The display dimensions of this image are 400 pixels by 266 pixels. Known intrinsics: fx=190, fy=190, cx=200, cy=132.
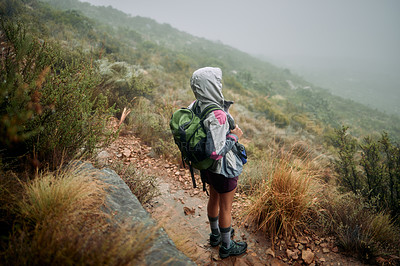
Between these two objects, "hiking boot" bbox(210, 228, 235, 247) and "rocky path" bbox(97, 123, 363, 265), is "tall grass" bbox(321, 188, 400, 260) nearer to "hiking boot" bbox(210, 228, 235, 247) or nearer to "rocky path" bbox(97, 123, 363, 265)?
"rocky path" bbox(97, 123, 363, 265)

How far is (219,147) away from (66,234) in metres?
1.25

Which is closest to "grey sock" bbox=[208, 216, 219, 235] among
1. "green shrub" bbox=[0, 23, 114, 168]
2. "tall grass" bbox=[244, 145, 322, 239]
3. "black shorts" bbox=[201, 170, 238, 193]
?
"tall grass" bbox=[244, 145, 322, 239]

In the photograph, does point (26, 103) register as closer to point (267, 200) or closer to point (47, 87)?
point (47, 87)

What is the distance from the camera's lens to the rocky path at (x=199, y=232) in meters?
2.34

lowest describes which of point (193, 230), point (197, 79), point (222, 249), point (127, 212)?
point (193, 230)

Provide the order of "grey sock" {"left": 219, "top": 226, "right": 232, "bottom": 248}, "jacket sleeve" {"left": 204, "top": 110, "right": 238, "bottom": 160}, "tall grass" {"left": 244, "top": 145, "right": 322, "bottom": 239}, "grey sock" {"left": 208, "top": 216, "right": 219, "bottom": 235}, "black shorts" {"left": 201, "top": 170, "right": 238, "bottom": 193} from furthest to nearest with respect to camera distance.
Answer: "tall grass" {"left": 244, "top": 145, "right": 322, "bottom": 239} → "grey sock" {"left": 208, "top": 216, "right": 219, "bottom": 235} → "grey sock" {"left": 219, "top": 226, "right": 232, "bottom": 248} → "black shorts" {"left": 201, "top": 170, "right": 238, "bottom": 193} → "jacket sleeve" {"left": 204, "top": 110, "right": 238, "bottom": 160}

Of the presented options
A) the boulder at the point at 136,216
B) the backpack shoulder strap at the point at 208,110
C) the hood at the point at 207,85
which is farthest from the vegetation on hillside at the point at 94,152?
the hood at the point at 207,85

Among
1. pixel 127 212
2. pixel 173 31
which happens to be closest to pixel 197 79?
pixel 127 212

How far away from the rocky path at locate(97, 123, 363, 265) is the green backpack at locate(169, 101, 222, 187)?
0.60 metres

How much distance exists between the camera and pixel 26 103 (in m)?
1.70

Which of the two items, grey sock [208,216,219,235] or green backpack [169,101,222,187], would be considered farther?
grey sock [208,216,219,235]

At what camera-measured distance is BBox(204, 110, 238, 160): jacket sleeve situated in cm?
171

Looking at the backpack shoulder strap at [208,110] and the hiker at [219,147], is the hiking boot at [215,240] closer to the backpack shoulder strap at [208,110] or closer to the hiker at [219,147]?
the hiker at [219,147]

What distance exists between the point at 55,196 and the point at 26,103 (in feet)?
2.94
